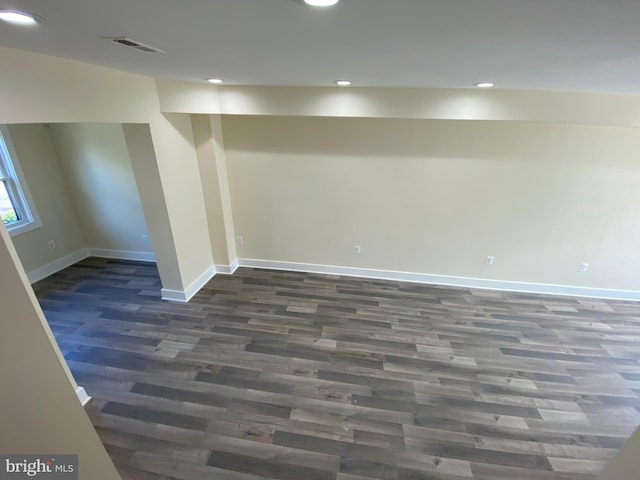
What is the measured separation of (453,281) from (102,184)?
538cm

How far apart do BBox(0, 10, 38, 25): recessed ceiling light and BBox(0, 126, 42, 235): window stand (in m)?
3.89

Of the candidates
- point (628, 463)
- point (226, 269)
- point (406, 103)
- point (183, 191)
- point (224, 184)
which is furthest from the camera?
point (226, 269)

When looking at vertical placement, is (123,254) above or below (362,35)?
below

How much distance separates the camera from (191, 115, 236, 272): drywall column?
3.45 metres

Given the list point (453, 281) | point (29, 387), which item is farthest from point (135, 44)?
point (453, 281)

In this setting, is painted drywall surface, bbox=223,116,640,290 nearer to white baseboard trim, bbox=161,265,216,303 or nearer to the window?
white baseboard trim, bbox=161,265,216,303

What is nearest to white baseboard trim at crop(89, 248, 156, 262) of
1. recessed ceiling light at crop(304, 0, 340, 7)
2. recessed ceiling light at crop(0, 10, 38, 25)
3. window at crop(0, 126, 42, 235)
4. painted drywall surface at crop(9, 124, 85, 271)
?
painted drywall surface at crop(9, 124, 85, 271)

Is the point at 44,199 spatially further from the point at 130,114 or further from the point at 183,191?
the point at 130,114

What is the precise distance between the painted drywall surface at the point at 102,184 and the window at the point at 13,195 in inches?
21.0

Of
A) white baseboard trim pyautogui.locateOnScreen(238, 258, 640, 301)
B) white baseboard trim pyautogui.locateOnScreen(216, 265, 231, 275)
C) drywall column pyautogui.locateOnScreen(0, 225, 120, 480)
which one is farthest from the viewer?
white baseboard trim pyautogui.locateOnScreen(216, 265, 231, 275)

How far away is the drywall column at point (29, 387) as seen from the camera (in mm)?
722

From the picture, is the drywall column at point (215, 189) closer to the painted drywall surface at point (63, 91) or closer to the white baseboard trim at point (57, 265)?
the painted drywall surface at point (63, 91)

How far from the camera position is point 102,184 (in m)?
4.18

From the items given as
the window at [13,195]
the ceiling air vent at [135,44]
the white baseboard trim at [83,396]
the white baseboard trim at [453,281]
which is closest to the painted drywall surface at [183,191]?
the white baseboard trim at [453,281]
